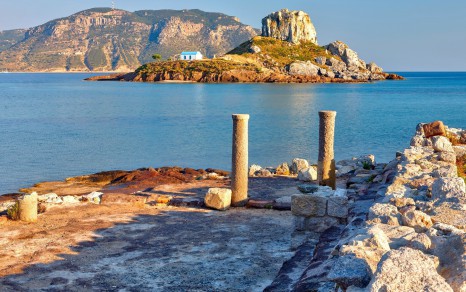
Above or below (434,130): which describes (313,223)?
below

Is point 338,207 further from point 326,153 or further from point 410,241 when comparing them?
point 410,241

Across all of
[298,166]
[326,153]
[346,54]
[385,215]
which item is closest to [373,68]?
[346,54]

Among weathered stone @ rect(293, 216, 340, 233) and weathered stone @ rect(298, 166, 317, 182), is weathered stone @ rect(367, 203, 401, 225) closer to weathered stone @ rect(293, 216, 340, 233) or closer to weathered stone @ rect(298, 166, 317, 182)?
weathered stone @ rect(293, 216, 340, 233)

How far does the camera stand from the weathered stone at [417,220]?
601 centimetres

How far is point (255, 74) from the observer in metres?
121

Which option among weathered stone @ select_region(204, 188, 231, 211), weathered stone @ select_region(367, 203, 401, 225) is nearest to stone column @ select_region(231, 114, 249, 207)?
weathered stone @ select_region(204, 188, 231, 211)

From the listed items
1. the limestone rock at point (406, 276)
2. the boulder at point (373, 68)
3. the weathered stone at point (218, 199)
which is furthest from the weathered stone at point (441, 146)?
the boulder at point (373, 68)

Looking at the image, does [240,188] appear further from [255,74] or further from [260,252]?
[255,74]

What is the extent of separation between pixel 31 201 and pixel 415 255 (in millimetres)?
9850

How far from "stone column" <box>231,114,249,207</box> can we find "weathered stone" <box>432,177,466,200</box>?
645 centimetres

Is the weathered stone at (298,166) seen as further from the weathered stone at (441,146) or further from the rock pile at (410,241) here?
the rock pile at (410,241)

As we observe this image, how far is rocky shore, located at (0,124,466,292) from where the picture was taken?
472cm

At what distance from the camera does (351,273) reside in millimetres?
4418

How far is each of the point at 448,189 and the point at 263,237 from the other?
14.5ft
